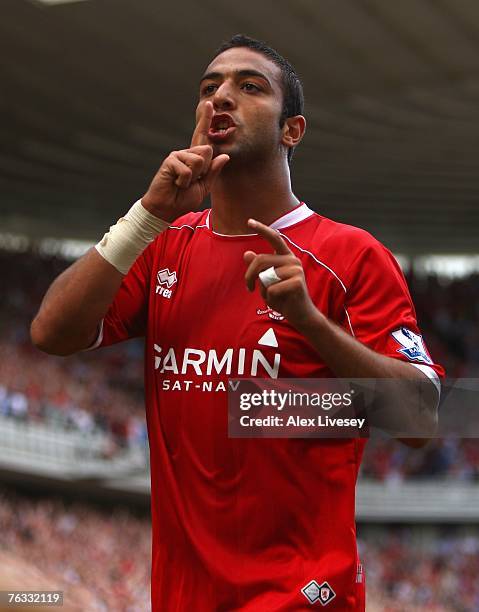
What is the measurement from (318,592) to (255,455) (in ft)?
1.24

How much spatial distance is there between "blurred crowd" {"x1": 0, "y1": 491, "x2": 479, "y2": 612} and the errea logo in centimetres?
482

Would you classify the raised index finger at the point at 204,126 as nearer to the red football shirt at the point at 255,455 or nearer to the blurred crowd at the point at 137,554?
the red football shirt at the point at 255,455

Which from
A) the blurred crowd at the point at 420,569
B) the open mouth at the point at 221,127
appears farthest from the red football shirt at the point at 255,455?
the blurred crowd at the point at 420,569

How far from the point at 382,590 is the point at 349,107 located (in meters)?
8.41

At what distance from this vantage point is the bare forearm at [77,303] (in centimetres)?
262

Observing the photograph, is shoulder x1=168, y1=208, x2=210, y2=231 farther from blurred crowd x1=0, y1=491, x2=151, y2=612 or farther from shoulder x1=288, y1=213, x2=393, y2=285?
blurred crowd x1=0, y1=491, x2=151, y2=612

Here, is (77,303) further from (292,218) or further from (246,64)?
(246,64)

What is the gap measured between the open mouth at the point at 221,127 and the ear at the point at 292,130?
22 cm

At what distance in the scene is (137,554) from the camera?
13500mm

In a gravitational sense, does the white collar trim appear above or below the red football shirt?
above

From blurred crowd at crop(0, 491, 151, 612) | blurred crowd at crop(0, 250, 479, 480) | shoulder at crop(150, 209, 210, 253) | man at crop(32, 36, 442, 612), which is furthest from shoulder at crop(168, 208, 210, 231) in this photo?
blurred crowd at crop(0, 250, 479, 480)

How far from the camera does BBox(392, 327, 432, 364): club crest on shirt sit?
256cm

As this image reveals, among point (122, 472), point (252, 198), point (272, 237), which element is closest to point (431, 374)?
point (272, 237)

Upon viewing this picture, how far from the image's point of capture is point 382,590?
17.0m
